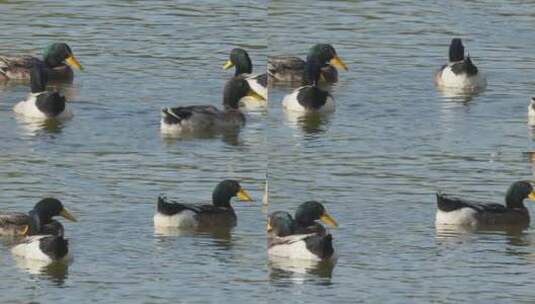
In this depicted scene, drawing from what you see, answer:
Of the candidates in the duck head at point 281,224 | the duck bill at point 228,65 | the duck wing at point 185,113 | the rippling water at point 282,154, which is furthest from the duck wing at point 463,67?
the duck head at point 281,224

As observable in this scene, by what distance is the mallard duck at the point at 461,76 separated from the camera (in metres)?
29.2

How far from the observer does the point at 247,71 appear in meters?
30.9

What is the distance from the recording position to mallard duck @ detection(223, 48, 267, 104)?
99.2 ft

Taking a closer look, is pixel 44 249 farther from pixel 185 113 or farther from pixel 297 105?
pixel 297 105

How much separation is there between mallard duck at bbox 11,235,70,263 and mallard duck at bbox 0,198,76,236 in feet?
1.68

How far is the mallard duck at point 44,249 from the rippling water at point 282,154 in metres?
0.29

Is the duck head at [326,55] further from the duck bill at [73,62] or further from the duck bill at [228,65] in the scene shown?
the duck bill at [73,62]

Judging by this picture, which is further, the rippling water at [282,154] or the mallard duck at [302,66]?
the mallard duck at [302,66]

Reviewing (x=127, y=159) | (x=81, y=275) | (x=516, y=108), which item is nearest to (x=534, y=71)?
(x=516, y=108)

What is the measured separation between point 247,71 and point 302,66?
98 centimetres

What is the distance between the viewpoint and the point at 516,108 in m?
27.4

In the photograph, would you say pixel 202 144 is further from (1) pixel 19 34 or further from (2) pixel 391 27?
(1) pixel 19 34

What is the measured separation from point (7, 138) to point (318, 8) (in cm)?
964

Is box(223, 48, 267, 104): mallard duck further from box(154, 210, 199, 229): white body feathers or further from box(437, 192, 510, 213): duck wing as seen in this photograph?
box(437, 192, 510, 213): duck wing
